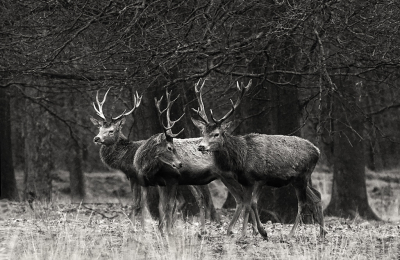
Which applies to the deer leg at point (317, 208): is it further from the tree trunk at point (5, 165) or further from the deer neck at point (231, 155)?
the tree trunk at point (5, 165)

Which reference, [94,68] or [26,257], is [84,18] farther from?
[26,257]

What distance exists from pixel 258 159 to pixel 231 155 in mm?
438

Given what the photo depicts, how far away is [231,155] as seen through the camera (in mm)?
11320

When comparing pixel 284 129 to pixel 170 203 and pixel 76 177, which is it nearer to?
pixel 170 203

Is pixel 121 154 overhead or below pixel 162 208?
overhead

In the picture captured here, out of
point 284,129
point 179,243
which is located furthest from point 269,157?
point 284,129

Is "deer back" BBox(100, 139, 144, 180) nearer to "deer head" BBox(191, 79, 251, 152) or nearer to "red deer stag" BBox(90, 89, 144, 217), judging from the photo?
"red deer stag" BBox(90, 89, 144, 217)

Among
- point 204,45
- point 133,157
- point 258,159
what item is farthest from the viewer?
point 133,157

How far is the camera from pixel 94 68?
11.9 meters

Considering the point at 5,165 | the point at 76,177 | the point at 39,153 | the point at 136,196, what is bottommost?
the point at 136,196

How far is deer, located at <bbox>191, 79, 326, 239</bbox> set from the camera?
440 inches

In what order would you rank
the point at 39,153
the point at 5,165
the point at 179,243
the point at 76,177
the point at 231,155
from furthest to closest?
the point at 76,177 < the point at 39,153 < the point at 5,165 < the point at 231,155 < the point at 179,243

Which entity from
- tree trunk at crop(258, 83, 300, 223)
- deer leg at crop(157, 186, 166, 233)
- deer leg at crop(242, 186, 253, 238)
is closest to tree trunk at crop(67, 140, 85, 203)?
tree trunk at crop(258, 83, 300, 223)

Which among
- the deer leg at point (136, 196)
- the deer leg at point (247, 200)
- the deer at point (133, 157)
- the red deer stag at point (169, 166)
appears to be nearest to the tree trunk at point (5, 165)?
the deer at point (133, 157)
